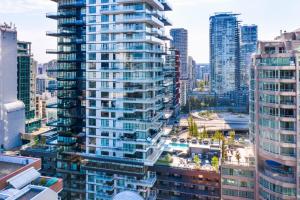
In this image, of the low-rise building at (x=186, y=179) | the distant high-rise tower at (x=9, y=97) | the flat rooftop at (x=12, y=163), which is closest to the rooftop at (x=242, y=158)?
the low-rise building at (x=186, y=179)

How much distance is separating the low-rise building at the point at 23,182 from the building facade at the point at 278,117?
3598 cm

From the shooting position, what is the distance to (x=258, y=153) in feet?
173

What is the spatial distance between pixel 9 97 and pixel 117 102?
45.1 m

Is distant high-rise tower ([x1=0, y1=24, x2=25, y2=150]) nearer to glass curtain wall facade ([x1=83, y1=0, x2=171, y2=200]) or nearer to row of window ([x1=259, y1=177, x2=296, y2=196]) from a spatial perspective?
glass curtain wall facade ([x1=83, y1=0, x2=171, y2=200])

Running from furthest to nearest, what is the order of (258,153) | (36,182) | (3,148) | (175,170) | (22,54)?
(22,54) → (3,148) → (175,170) → (258,153) → (36,182)

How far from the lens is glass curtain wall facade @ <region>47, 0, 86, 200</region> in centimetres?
6769

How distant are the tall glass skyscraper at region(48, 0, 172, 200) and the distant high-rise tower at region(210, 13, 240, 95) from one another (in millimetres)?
127738

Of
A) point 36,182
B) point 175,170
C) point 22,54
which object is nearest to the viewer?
point 36,182

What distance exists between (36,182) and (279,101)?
136 feet

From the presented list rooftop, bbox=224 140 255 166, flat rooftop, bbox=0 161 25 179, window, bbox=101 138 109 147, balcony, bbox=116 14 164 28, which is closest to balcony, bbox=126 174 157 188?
window, bbox=101 138 109 147

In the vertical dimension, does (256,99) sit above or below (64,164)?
above

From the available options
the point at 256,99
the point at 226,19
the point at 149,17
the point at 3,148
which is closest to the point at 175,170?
the point at 256,99

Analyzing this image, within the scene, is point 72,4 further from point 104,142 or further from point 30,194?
point 30,194

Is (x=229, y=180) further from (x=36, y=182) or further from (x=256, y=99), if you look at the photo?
(x=36, y=182)
